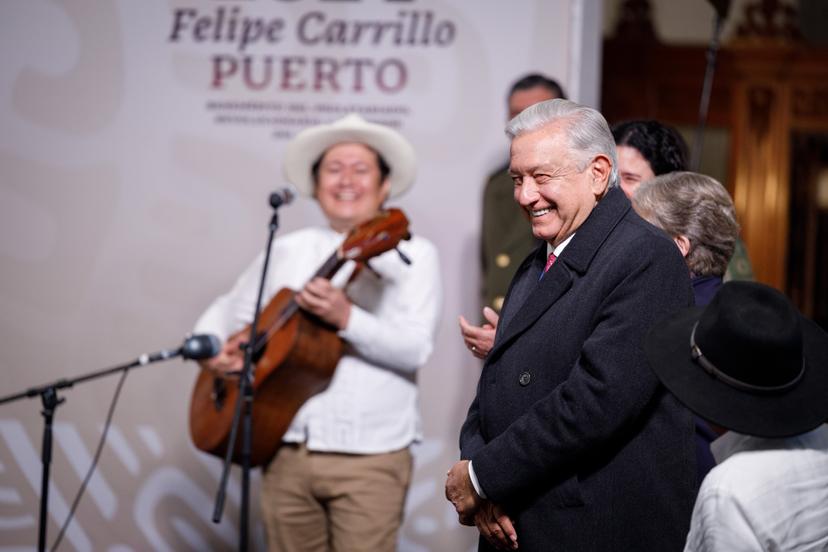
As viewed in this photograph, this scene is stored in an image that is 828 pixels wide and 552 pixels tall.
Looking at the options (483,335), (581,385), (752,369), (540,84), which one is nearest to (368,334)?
(483,335)

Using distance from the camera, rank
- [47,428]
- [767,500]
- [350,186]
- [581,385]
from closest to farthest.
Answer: [767,500], [581,385], [47,428], [350,186]

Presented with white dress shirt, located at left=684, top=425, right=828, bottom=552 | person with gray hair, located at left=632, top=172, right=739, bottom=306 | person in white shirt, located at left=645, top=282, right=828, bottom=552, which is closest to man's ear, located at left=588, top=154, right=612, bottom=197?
person with gray hair, located at left=632, top=172, right=739, bottom=306

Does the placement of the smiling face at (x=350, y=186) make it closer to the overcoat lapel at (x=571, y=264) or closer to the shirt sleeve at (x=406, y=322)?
the shirt sleeve at (x=406, y=322)

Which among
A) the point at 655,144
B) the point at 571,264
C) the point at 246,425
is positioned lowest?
the point at 246,425

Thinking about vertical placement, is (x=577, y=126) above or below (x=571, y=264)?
above

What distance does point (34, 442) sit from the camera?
4.51 m

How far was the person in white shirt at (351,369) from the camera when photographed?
331cm

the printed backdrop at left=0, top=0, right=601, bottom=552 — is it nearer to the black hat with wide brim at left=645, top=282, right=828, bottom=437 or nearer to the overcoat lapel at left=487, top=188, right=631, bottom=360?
the overcoat lapel at left=487, top=188, right=631, bottom=360

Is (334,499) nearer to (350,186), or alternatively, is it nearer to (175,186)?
(350,186)

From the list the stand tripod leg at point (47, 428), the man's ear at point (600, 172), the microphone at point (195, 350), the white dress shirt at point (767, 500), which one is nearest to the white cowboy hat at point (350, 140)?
the microphone at point (195, 350)

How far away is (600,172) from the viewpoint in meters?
2.16

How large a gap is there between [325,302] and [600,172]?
1262 mm

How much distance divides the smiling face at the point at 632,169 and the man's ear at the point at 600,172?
679mm

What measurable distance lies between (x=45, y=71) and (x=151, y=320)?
45.2 inches
